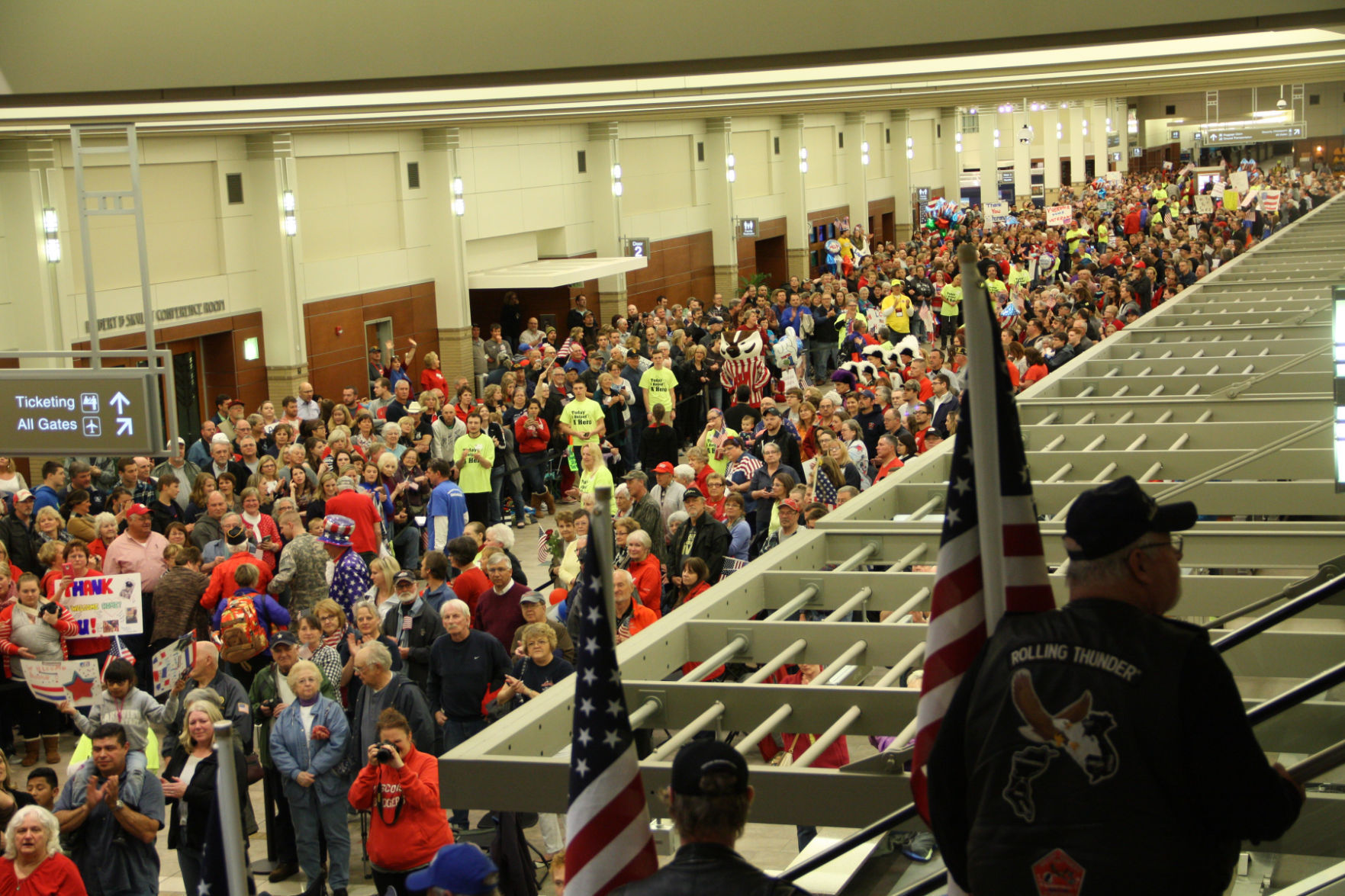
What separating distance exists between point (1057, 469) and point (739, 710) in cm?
367

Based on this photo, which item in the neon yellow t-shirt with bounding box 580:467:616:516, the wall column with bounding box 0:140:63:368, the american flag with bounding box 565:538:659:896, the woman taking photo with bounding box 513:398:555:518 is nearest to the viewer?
the american flag with bounding box 565:538:659:896

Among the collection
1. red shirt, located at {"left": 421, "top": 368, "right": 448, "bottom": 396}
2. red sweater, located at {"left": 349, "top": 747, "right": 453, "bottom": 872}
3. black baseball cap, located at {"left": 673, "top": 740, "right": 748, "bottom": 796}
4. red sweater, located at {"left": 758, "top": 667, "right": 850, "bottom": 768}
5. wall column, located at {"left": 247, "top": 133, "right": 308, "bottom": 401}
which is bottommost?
red sweater, located at {"left": 349, "top": 747, "right": 453, "bottom": 872}

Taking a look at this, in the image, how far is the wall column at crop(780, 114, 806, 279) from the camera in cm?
3962

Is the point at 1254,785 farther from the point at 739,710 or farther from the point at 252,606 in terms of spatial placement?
the point at 252,606

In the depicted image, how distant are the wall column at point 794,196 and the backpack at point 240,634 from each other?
99.0 feet

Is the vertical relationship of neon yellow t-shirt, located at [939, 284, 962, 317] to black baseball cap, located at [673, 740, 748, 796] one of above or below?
above

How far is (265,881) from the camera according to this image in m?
9.19

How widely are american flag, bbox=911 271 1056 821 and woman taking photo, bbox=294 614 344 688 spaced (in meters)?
6.82

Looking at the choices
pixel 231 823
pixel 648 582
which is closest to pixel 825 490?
pixel 648 582

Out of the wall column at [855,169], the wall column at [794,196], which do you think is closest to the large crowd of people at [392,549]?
the wall column at [794,196]

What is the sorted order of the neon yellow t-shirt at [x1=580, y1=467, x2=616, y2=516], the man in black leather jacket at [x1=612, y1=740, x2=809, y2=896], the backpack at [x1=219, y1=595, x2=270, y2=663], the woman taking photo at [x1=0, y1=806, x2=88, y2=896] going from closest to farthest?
the man in black leather jacket at [x1=612, y1=740, x2=809, y2=896] → the woman taking photo at [x1=0, y1=806, x2=88, y2=896] → the backpack at [x1=219, y1=595, x2=270, y2=663] → the neon yellow t-shirt at [x1=580, y1=467, x2=616, y2=516]

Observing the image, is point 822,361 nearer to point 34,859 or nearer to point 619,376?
point 619,376

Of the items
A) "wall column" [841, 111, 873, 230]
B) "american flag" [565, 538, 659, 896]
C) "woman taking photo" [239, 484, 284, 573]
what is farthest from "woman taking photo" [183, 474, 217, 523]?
"wall column" [841, 111, 873, 230]

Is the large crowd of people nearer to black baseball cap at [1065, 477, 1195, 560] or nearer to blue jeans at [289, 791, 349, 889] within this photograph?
blue jeans at [289, 791, 349, 889]
